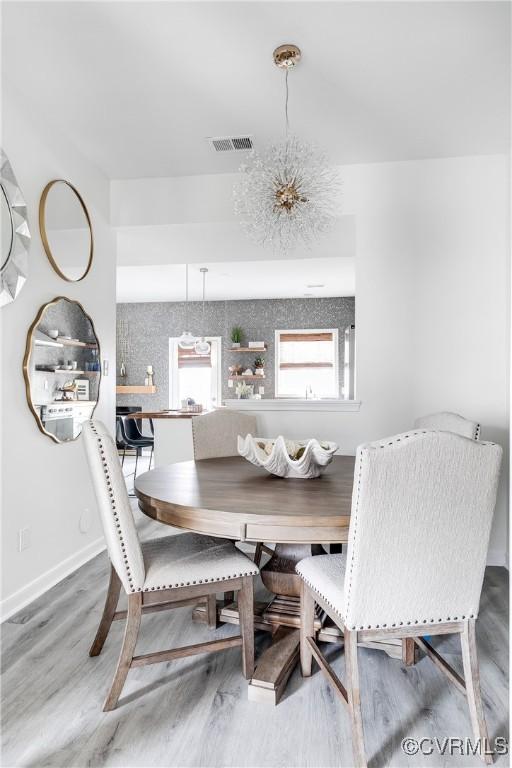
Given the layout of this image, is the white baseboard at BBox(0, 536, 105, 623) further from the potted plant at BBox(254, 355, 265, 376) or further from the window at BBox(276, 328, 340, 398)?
the window at BBox(276, 328, 340, 398)

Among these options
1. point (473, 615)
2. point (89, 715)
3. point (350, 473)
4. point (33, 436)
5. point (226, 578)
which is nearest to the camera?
point (473, 615)

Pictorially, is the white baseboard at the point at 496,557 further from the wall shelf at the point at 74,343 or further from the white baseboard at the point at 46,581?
the wall shelf at the point at 74,343

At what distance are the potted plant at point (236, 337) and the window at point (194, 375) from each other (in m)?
0.32

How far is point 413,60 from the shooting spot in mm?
2230

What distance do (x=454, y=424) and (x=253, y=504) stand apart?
1.26 metres

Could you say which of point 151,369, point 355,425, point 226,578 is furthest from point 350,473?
point 151,369

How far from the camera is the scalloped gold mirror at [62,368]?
264cm

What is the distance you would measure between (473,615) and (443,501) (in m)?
0.42

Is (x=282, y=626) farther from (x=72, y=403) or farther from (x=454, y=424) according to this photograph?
(x=72, y=403)

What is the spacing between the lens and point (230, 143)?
3043 mm

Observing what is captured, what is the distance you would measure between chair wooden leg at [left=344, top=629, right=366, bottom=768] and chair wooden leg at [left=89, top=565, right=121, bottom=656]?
0.93 m

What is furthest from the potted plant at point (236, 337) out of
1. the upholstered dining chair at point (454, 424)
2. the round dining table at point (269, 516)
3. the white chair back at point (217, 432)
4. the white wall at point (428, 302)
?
the round dining table at point (269, 516)

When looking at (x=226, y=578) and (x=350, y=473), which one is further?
(x=350, y=473)

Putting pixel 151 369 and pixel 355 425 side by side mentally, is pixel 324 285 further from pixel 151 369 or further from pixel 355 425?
pixel 355 425
